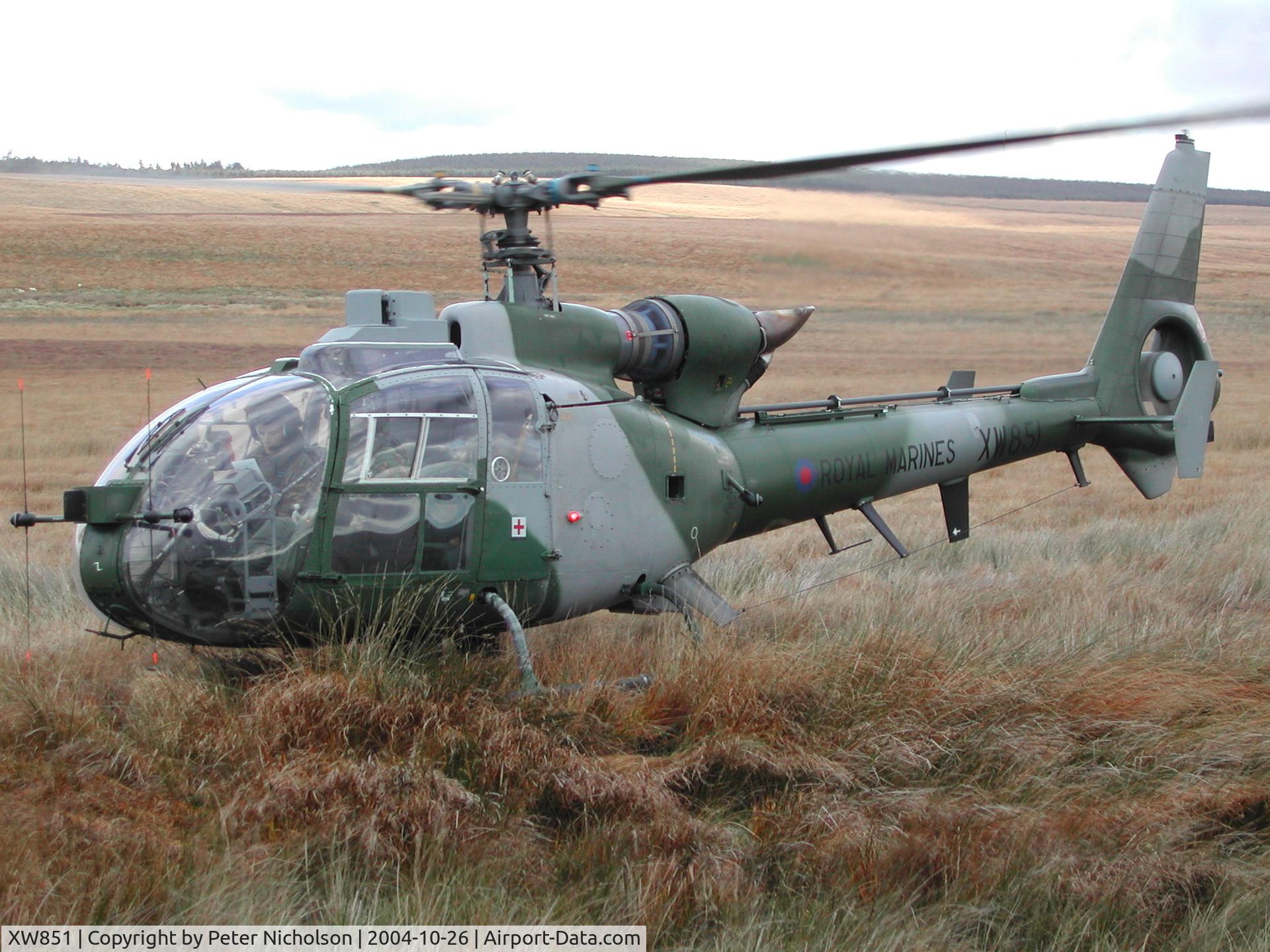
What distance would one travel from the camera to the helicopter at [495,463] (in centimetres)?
610

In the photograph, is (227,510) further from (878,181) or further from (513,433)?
(878,181)

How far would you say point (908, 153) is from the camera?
5387 mm

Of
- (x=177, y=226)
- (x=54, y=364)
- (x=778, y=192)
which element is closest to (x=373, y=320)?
(x=778, y=192)

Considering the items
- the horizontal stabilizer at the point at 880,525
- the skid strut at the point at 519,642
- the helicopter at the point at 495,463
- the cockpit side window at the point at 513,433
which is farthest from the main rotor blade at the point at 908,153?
the horizontal stabilizer at the point at 880,525

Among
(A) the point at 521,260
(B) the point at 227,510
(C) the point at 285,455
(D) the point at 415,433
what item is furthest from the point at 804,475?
(B) the point at 227,510

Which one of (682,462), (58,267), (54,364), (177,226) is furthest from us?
(177,226)

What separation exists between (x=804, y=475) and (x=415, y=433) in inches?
122

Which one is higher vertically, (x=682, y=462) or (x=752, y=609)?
(x=682, y=462)

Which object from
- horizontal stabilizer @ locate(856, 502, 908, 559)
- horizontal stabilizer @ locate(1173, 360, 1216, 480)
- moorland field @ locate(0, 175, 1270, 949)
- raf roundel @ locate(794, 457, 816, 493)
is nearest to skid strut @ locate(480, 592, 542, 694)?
moorland field @ locate(0, 175, 1270, 949)

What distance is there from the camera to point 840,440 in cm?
881

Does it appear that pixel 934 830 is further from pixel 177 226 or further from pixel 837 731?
pixel 177 226

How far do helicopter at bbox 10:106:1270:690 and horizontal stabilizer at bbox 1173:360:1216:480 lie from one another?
1.91m

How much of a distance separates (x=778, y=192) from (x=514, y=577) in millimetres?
2484

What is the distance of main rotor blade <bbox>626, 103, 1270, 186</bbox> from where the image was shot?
430cm
